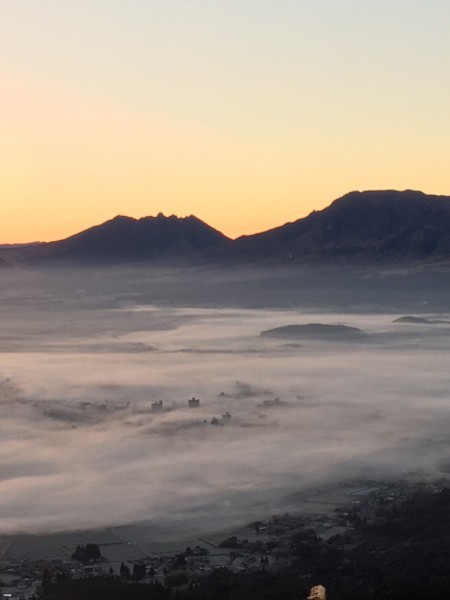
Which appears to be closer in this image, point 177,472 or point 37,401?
point 177,472

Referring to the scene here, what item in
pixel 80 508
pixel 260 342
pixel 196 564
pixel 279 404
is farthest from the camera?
pixel 260 342

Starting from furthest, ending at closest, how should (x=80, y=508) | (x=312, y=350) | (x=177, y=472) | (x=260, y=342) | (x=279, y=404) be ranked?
(x=260, y=342) → (x=312, y=350) → (x=279, y=404) → (x=177, y=472) → (x=80, y=508)

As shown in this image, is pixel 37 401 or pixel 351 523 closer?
pixel 351 523

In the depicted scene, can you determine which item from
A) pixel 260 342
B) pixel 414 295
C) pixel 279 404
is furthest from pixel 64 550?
pixel 414 295

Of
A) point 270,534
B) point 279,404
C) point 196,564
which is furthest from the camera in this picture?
point 279,404

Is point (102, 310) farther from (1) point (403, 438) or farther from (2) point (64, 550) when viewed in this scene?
(2) point (64, 550)

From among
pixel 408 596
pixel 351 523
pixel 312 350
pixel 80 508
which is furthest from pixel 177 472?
pixel 312 350

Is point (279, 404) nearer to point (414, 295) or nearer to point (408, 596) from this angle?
point (408, 596)

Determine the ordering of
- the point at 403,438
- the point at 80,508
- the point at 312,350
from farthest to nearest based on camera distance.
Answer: the point at 312,350 → the point at 403,438 → the point at 80,508
